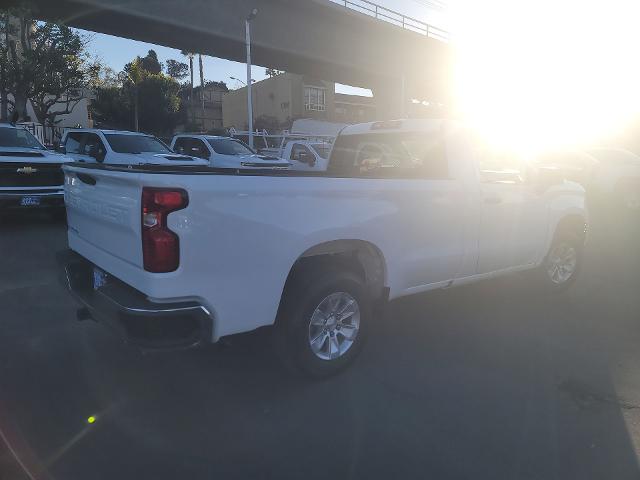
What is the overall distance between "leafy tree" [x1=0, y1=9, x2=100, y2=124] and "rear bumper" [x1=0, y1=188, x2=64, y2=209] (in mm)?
18738

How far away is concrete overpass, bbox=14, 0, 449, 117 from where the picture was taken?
25578mm

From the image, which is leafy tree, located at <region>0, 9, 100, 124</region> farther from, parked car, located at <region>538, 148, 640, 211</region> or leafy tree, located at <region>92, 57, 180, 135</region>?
parked car, located at <region>538, 148, 640, 211</region>

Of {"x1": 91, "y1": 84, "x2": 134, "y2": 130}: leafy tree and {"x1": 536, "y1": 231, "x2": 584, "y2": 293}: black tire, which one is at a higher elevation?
{"x1": 91, "y1": 84, "x2": 134, "y2": 130}: leafy tree

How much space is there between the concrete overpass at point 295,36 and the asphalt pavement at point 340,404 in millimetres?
24752

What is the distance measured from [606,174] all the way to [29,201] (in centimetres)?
1355

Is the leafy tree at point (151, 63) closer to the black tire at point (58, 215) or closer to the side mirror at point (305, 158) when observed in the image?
the side mirror at point (305, 158)

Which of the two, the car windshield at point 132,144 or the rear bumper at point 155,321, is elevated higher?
the car windshield at point 132,144

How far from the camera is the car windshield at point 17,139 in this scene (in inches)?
386

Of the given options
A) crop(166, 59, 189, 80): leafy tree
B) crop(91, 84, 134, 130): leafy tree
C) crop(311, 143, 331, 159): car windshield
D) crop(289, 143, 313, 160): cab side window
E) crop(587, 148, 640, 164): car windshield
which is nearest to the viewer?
crop(587, 148, 640, 164): car windshield

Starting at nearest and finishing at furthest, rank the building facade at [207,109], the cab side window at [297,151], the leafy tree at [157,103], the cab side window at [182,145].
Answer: the cab side window at [182,145] → the cab side window at [297,151] → the leafy tree at [157,103] → the building facade at [207,109]

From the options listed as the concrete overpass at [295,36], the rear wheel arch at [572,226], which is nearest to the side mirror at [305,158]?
the rear wheel arch at [572,226]

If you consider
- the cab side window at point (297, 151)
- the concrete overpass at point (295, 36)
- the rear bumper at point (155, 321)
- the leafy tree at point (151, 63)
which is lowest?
the rear bumper at point (155, 321)

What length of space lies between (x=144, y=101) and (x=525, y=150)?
50.3 metres

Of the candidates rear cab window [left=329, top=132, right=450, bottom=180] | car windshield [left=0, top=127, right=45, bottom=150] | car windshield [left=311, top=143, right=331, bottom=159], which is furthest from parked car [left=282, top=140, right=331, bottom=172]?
Answer: rear cab window [left=329, top=132, right=450, bottom=180]
